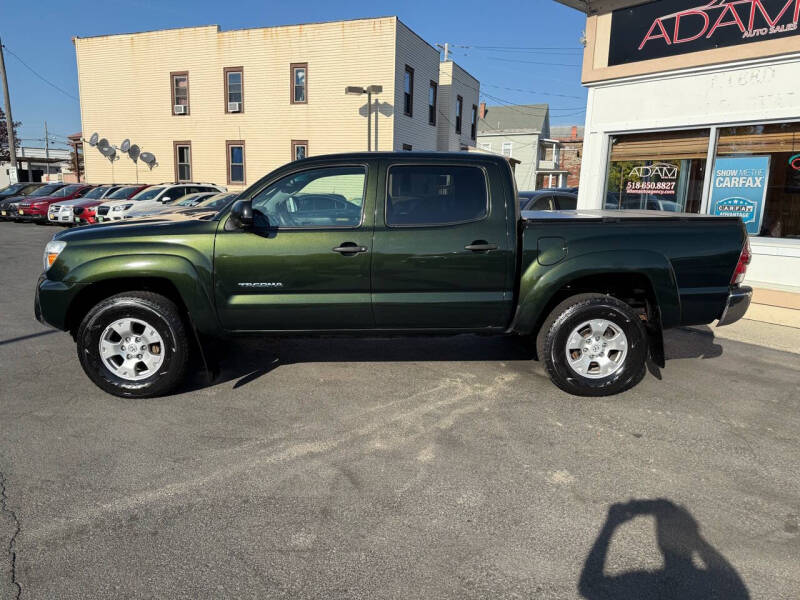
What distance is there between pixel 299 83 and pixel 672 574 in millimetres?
22870

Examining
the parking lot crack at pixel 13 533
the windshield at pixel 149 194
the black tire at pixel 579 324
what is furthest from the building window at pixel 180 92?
the parking lot crack at pixel 13 533

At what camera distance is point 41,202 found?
21.3m

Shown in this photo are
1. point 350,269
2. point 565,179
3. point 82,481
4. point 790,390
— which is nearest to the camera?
Result: point 82,481

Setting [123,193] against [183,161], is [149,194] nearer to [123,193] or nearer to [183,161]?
[123,193]

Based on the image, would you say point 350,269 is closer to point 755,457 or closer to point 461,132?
point 755,457

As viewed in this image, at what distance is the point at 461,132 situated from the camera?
2991cm

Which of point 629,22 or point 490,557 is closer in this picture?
point 490,557

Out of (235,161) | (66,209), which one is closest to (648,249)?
(66,209)

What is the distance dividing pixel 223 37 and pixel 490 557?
2456cm

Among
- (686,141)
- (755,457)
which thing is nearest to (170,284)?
(755,457)

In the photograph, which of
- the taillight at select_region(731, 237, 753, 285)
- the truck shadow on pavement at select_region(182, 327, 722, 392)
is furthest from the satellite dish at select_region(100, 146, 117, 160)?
the taillight at select_region(731, 237, 753, 285)

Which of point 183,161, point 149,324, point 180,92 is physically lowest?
point 149,324

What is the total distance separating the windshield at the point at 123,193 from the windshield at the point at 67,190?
2974mm

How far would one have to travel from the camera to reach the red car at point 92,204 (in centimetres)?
1842
